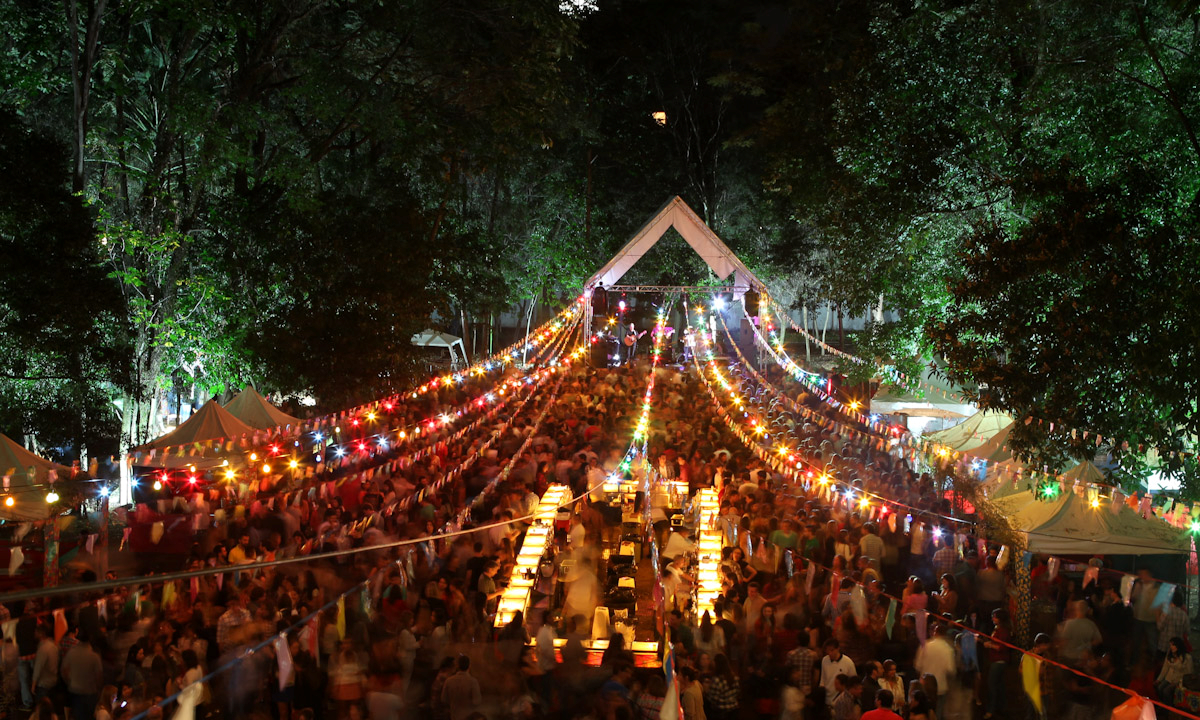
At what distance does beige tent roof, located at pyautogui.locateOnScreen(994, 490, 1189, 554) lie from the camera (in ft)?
26.6

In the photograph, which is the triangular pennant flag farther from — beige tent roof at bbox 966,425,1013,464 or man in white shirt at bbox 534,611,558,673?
beige tent roof at bbox 966,425,1013,464

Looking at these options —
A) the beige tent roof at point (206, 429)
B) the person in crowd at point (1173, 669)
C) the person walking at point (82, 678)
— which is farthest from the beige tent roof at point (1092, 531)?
the beige tent roof at point (206, 429)

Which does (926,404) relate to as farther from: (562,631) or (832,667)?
(832,667)

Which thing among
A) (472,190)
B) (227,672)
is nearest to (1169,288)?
(227,672)

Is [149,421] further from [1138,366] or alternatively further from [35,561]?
[1138,366]

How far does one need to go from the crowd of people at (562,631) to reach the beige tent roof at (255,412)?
1879 mm

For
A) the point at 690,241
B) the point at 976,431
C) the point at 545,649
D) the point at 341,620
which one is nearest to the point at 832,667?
the point at 545,649

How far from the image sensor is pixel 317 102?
13.4m

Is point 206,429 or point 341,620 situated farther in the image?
point 206,429

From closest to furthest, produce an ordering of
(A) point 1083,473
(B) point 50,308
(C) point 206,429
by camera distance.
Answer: (A) point 1083,473 < (B) point 50,308 < (C) point 206,429

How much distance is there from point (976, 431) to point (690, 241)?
9.98m

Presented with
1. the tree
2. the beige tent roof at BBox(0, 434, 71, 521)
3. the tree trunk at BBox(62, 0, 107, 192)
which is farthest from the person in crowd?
the tree trunk at BBox(62, 0, 107, 192)

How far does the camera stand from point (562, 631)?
7.96 meters

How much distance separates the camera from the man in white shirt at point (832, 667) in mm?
6258
